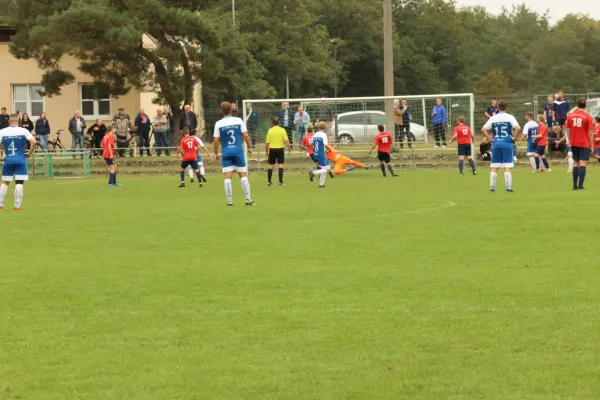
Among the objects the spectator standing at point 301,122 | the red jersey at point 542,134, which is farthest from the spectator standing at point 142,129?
the red jersey at point 542,134

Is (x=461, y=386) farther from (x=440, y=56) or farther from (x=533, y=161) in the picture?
(x=440, y=56)

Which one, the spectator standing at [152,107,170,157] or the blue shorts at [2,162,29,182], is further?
the spectator standing at [152,107,170,157]

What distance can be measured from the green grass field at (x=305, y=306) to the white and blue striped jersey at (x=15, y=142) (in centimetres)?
224

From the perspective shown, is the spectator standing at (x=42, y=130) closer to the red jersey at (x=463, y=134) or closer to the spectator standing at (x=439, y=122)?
the spectator standing at (x=439, y=122)

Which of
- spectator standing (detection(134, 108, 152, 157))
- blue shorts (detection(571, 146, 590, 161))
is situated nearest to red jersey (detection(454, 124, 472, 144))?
blue shorts (detection(571, 146, 590, 161))

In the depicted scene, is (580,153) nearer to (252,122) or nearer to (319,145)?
(319,145)

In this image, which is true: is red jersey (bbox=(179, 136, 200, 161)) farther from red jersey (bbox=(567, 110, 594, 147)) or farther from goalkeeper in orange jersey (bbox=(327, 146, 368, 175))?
red jersey (bbox=(567, 110, 594, 147))

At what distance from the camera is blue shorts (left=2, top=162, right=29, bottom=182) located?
65.3ft

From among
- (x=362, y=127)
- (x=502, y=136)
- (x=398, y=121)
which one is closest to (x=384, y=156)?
(x=398, y=121)

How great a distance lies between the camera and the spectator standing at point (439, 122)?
37.2m

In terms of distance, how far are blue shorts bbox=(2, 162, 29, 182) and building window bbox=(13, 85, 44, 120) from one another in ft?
95.4

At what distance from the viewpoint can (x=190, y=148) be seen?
28.5 m

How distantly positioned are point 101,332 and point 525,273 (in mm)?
4570

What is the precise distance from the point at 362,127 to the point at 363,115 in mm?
586
